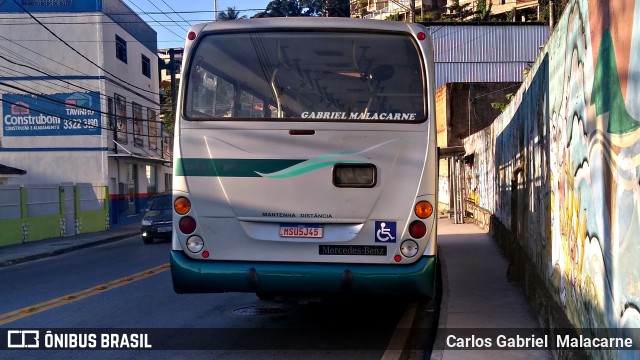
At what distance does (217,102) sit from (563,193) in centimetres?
350

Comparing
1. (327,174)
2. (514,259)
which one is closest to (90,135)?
(514,259)

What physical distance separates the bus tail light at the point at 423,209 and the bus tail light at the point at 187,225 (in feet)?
7.25

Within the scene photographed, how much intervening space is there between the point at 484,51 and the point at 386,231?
35.0m

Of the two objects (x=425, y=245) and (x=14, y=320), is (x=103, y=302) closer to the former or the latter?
(x=14, y=320)

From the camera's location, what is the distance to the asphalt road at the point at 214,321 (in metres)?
7.09

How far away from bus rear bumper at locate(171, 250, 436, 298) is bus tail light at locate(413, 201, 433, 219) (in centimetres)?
41

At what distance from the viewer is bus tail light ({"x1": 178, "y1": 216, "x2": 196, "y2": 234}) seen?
21.6 feet

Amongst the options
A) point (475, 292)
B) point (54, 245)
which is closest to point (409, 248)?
point (475, 292)

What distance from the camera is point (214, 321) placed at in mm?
8609

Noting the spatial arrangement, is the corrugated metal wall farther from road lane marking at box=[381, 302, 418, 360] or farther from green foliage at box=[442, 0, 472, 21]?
road lane marking at box=[381, 302, 418, 360]

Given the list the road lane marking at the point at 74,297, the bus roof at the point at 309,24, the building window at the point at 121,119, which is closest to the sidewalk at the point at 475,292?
the bus roof at the point at 309,24

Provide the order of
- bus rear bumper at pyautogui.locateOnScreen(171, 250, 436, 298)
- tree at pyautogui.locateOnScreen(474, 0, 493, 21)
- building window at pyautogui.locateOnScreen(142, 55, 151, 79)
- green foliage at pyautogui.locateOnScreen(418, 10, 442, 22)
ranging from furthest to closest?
green foliage at pyautogui.locateOnScreen(418, 10, 442, 22), tree at pyautogui.locateOnScreen(474, 0, 493, 21), building window at pyautogui.locateOnScreen(142, 55, 151, 79), bus rear bumper at pyautogui.locateOnScreen(171, 250, 436, 298)

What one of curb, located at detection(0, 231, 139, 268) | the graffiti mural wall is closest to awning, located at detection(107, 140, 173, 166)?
curb, located at detection(0, 231, 139, 268)

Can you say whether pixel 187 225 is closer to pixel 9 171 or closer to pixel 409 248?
pixel 409 248
